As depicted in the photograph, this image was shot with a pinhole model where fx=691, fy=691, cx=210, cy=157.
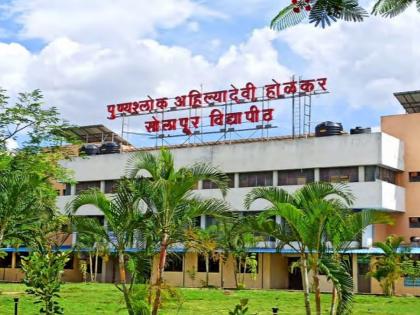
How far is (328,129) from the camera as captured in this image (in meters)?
39.2

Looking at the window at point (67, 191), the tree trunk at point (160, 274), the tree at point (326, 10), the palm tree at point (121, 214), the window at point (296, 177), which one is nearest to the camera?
the tree at point (326, 10)

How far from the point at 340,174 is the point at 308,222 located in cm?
2551

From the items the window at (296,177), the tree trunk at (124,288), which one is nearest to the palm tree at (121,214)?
the tree trunk at (124,288)

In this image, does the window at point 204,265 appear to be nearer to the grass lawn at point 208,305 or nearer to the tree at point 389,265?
the grass lawn at point 208,305

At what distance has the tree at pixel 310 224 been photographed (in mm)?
11922

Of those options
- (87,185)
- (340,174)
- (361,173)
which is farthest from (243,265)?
(87,185)

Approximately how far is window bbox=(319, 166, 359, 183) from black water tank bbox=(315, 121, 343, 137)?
7.78 ft

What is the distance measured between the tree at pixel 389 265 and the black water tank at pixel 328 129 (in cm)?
908

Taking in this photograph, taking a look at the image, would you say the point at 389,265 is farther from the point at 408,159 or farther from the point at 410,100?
the point at 410,100

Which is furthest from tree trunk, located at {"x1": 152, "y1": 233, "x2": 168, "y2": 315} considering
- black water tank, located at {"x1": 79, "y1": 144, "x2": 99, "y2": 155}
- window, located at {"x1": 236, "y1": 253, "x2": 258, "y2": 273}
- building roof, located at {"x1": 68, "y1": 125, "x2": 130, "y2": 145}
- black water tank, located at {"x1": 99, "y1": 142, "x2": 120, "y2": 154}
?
building roof, located at {"x1": 68, "y1": 125, "x2": 130, "y2": 145}

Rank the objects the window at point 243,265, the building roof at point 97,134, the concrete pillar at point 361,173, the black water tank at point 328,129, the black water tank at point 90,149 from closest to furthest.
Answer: the concrete pillar at point 361,173
the window at point 243,265
the black water tank at point 328,129
the black water tank at point 90,149
the building roof at point 97,134

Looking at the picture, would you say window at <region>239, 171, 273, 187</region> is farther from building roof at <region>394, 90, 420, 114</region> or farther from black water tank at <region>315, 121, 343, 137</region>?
building roof at <region>394, 90, 420, 114</region>

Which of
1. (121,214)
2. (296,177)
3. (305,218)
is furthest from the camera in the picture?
(296,177)

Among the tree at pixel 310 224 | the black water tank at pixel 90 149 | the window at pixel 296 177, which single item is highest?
the black water tank at pixel 90 149
